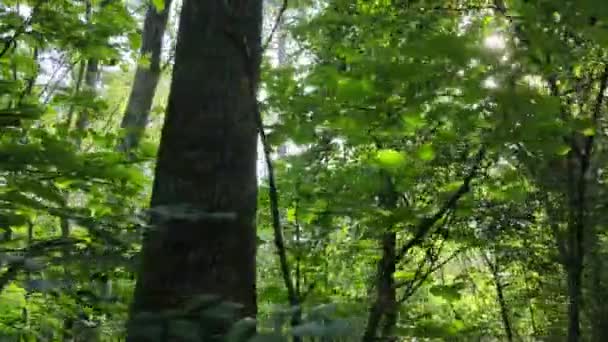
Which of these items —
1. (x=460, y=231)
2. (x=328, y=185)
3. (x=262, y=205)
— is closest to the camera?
(x=328, y=185)

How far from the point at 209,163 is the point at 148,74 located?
14.0ft

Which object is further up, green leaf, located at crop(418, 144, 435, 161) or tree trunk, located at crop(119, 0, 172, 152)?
tree trunk, located at crop(119, 0, 172, 152)

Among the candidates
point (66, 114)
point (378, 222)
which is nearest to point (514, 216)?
point (378, 222)

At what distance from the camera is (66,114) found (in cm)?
536

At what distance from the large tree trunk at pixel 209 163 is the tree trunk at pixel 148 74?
3427 millimetres

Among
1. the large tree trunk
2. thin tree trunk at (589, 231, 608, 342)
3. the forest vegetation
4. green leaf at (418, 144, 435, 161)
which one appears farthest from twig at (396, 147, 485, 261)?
thin tree trunk at (589, 231, 608, 342)

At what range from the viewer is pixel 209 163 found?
1.91 metres

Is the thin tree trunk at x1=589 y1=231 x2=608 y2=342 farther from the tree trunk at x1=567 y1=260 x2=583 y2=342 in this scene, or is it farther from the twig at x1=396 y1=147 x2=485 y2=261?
the twig at x1=396 y1=147 x2=485 y2=261

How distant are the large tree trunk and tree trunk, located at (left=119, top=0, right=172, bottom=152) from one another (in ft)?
11.2

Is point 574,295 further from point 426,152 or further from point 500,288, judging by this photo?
point 426,152

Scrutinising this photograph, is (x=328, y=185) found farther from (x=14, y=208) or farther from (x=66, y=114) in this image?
(x=66, y=114)

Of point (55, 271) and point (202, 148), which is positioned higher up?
point (202, 148)

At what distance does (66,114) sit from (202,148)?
382 cm

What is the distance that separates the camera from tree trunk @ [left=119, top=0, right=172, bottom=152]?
5555 mm
